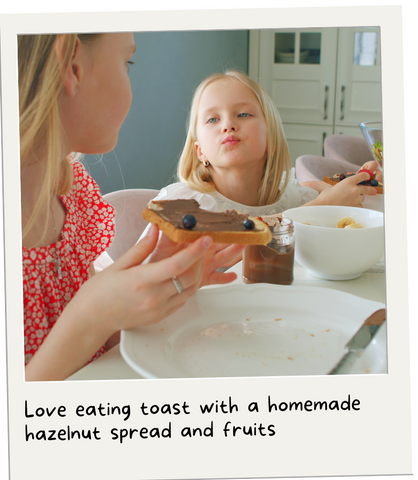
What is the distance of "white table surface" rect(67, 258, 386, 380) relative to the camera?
0.53 m

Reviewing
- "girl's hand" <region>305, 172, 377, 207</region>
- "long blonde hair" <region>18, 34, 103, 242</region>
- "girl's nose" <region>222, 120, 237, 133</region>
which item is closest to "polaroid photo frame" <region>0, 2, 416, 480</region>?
"long blonde hair" <region>18, 34, 103, 242</region>

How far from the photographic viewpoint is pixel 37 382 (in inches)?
21.4

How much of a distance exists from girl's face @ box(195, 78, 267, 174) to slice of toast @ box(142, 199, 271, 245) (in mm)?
92

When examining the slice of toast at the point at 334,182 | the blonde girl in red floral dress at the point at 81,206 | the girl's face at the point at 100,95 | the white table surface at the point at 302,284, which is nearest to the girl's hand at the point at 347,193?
the slice of toast at the point at 334,182

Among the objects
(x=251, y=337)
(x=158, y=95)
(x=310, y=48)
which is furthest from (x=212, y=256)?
(x=310, y=48)

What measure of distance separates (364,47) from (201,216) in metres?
0.33

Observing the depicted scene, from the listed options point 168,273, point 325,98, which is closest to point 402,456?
point 168,273

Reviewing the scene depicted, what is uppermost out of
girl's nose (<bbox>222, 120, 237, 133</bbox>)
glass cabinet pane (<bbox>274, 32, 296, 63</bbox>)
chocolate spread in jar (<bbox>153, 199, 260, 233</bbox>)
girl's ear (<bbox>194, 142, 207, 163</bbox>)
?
glass cabinet pane (<bbox>274, 32, 296, 63</bbox>)

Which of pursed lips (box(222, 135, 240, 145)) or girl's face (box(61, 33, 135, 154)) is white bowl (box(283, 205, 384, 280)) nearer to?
pursed lips (box(222, 135, 240, 145))

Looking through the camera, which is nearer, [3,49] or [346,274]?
[3,49]

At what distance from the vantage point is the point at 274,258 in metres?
0.63

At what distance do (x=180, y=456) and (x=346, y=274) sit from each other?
0.37 metres

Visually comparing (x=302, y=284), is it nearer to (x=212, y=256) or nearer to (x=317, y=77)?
(x=212, y=256)

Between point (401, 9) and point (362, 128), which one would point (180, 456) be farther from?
point (401, 9)
